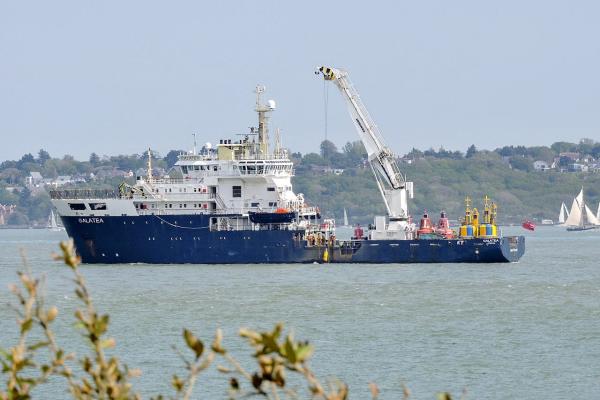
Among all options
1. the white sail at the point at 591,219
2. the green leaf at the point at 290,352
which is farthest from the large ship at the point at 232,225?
the white sail at the point at 591,219

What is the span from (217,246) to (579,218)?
105851 millimetres

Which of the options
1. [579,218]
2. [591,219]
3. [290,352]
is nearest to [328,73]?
[290,352]

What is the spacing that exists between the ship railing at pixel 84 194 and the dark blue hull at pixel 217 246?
1.11m

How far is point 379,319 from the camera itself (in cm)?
3944

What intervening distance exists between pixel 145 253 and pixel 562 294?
1975 cm

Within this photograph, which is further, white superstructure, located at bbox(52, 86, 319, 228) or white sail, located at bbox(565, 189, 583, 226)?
white sail, located at bbox(565, 189, 583, 226)

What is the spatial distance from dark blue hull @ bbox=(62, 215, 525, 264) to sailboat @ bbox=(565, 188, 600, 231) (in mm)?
97008

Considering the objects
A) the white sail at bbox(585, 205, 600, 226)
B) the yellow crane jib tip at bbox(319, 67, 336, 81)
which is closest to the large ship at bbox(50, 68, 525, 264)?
the yellow crane jib tip at bbox(319, 67, 336, 81)

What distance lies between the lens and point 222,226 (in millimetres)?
60312

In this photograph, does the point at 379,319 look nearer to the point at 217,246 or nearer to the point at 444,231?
the point at 217,246

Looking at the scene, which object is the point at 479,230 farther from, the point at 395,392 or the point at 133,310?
the point at 395,392

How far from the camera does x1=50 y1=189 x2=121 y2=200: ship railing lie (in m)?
61.4

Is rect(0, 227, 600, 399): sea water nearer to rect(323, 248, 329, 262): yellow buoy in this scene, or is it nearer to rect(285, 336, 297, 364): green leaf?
rect(323, 248, 329, 262): yellow buoy

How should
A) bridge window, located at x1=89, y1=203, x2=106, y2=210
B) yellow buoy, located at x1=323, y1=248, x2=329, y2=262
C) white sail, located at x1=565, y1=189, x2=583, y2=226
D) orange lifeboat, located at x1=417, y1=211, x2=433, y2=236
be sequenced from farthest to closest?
white sail, located at x1=565, y1=189, x2=583, y2=226
orange lifeboat, located at x1=417, y1=211, x2=433, y2=236
yellow buoy, located at x1=323, y1=248, x2=329, y2=262
bridge window, located at x1=89, y1=203, x2=106, y2=210
